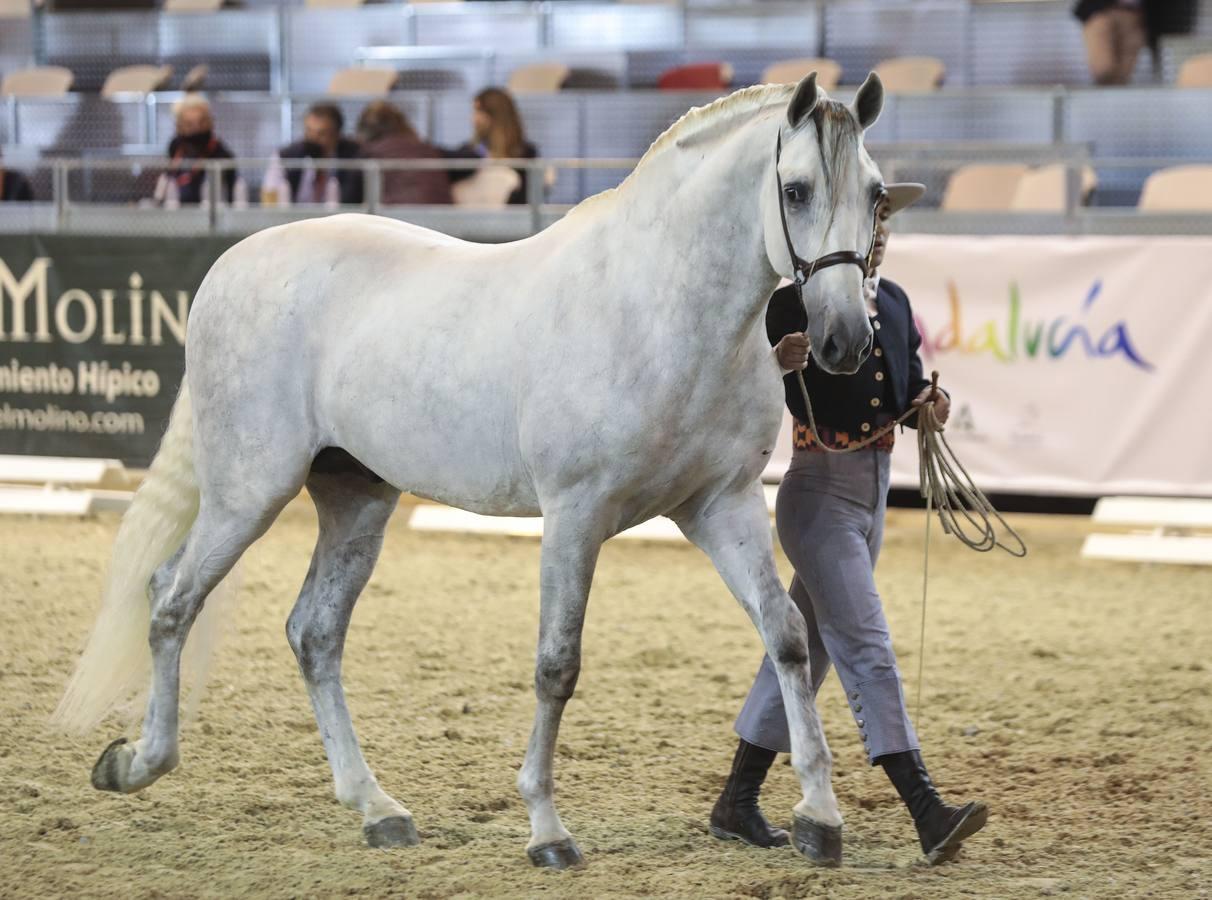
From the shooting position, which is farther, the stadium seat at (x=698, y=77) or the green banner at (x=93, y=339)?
the stadium seat at (x=698, y=77)

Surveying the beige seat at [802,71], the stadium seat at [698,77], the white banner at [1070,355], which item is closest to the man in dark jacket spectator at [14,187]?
the stadium seat at [698,77]

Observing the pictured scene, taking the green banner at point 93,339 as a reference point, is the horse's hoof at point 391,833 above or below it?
below

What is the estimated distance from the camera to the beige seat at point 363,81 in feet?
45.1

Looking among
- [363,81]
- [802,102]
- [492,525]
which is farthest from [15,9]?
[802,102]

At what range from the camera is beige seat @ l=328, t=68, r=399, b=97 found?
13.7 meters

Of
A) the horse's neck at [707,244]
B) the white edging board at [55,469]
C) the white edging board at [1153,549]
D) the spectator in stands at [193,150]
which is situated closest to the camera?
the horse's neck at [707,244]

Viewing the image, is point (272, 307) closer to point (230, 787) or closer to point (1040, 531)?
point (230, 787)

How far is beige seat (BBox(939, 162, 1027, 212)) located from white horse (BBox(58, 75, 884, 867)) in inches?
255

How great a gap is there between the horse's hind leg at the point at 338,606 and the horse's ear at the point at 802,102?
175 cm

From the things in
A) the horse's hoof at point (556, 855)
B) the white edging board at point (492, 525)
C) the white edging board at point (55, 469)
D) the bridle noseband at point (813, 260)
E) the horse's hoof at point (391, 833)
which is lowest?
the white edging board at point (492, 525)

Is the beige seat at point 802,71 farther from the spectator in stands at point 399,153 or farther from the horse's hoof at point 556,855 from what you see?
the horse's hoof at point 556,855

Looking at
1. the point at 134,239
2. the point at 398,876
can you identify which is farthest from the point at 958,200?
the point at 398,876

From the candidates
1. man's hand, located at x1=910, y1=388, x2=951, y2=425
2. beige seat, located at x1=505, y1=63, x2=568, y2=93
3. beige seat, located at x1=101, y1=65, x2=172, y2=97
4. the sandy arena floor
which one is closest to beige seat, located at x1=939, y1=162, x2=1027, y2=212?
the sandy arena floor

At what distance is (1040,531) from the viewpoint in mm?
9180
